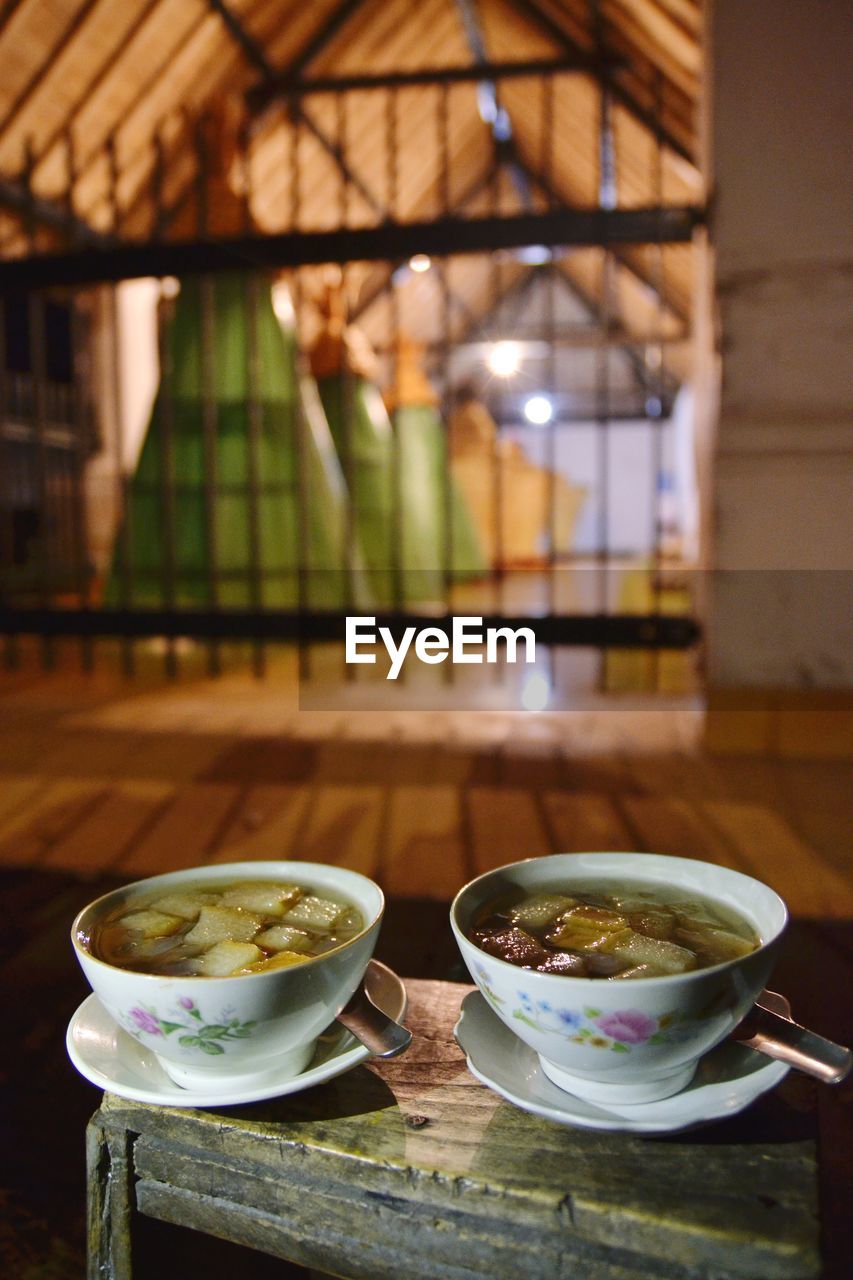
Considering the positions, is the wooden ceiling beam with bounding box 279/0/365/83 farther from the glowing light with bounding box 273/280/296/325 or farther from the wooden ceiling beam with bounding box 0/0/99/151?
the glowing light with bounding box 273/280/296/325

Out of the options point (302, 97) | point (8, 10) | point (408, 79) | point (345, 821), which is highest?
point (302, 97)

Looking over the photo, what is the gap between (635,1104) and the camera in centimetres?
61

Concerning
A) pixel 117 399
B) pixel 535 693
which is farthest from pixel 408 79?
pixel 535 693

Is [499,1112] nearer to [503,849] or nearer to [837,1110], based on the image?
[837,1110]

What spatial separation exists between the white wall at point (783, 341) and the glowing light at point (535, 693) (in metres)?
0.80

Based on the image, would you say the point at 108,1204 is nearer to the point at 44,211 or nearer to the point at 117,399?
the point at 117,399

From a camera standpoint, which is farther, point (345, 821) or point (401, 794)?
point (401, 794)

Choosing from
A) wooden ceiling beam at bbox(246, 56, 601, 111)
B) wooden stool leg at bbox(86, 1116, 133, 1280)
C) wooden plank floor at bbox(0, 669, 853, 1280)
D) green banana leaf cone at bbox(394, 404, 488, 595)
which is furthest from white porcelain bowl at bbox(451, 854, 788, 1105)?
green banana leaf cone at bbox(394, 404, 488, 595)

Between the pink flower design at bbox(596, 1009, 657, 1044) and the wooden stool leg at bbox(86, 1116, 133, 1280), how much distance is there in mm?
353

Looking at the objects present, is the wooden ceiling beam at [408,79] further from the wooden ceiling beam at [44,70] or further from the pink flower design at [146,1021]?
the pink flower design at [146,1021]

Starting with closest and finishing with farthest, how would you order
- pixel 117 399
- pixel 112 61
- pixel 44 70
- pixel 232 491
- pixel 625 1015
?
pixel 625 1015 < pixel 117 399 < pixel 232 491 < pixel 44 70 < pixel 112 61

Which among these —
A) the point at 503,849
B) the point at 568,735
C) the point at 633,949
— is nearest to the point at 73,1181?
the point at 633,949

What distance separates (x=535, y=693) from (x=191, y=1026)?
3.03 m

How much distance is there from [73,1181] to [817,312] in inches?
103
